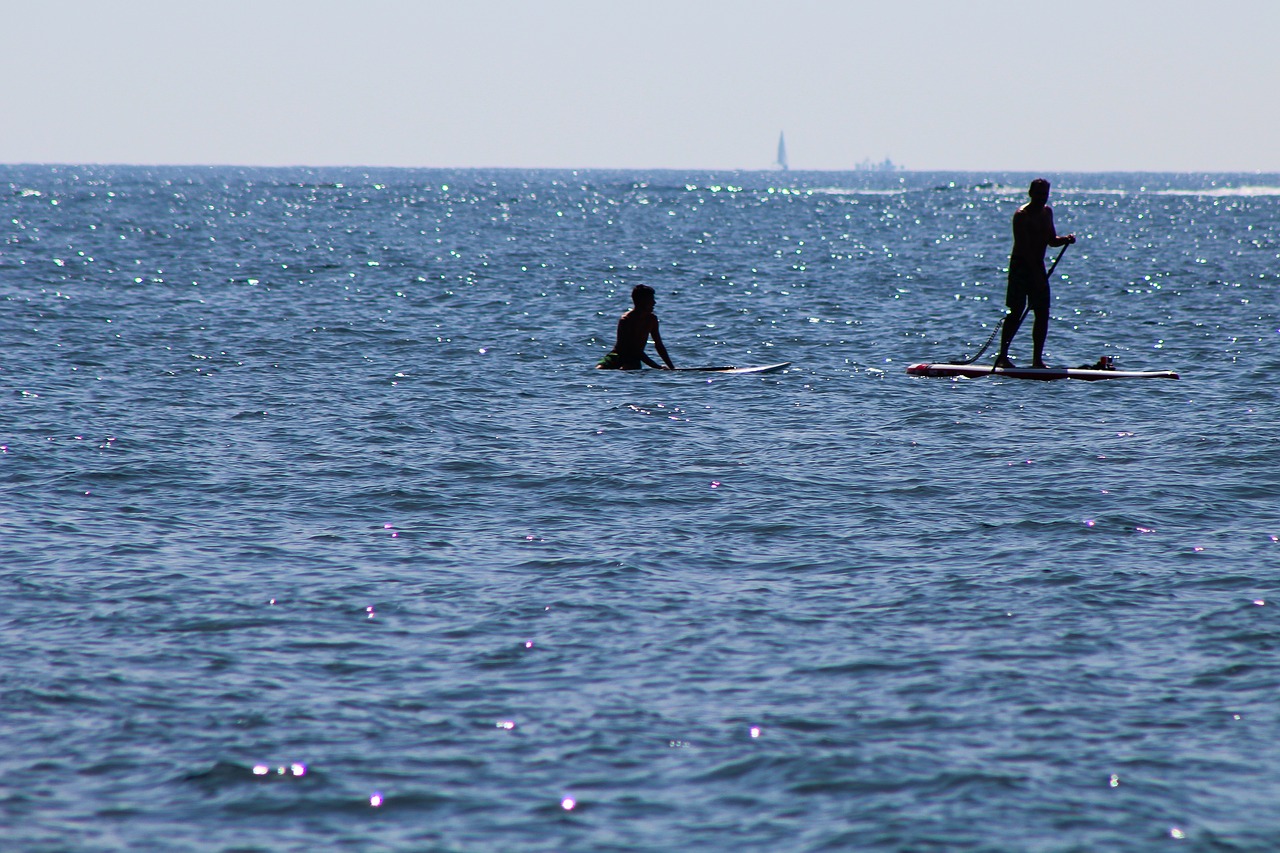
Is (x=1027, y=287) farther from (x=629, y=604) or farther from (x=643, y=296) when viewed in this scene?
(x=629, y=604)

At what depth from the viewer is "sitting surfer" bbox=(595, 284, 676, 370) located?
21.0 m

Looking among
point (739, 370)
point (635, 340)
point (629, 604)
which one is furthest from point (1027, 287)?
point (629, 604)

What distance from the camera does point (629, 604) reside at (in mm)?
Answer: 9688

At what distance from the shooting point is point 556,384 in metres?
21.3

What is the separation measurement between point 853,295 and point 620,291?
269 inches

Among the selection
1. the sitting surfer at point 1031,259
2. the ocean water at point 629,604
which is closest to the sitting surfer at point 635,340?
the ocean water at point 629,604

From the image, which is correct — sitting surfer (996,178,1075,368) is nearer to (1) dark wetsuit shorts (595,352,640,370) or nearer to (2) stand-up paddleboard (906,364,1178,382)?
(2) stand-up paddleboard (906,364,1178,382)

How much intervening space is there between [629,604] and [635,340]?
490 inches

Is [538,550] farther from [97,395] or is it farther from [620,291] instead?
[620,291]

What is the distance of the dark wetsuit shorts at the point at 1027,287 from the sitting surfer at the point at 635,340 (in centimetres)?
502

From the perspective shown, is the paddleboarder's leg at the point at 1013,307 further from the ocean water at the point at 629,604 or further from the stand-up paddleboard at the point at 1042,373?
the ocean water at the point at 629,604

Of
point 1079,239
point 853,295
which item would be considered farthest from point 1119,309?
point 1079,239

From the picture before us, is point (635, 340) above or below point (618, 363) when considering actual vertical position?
above

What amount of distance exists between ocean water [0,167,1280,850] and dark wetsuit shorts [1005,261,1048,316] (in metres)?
1.23
